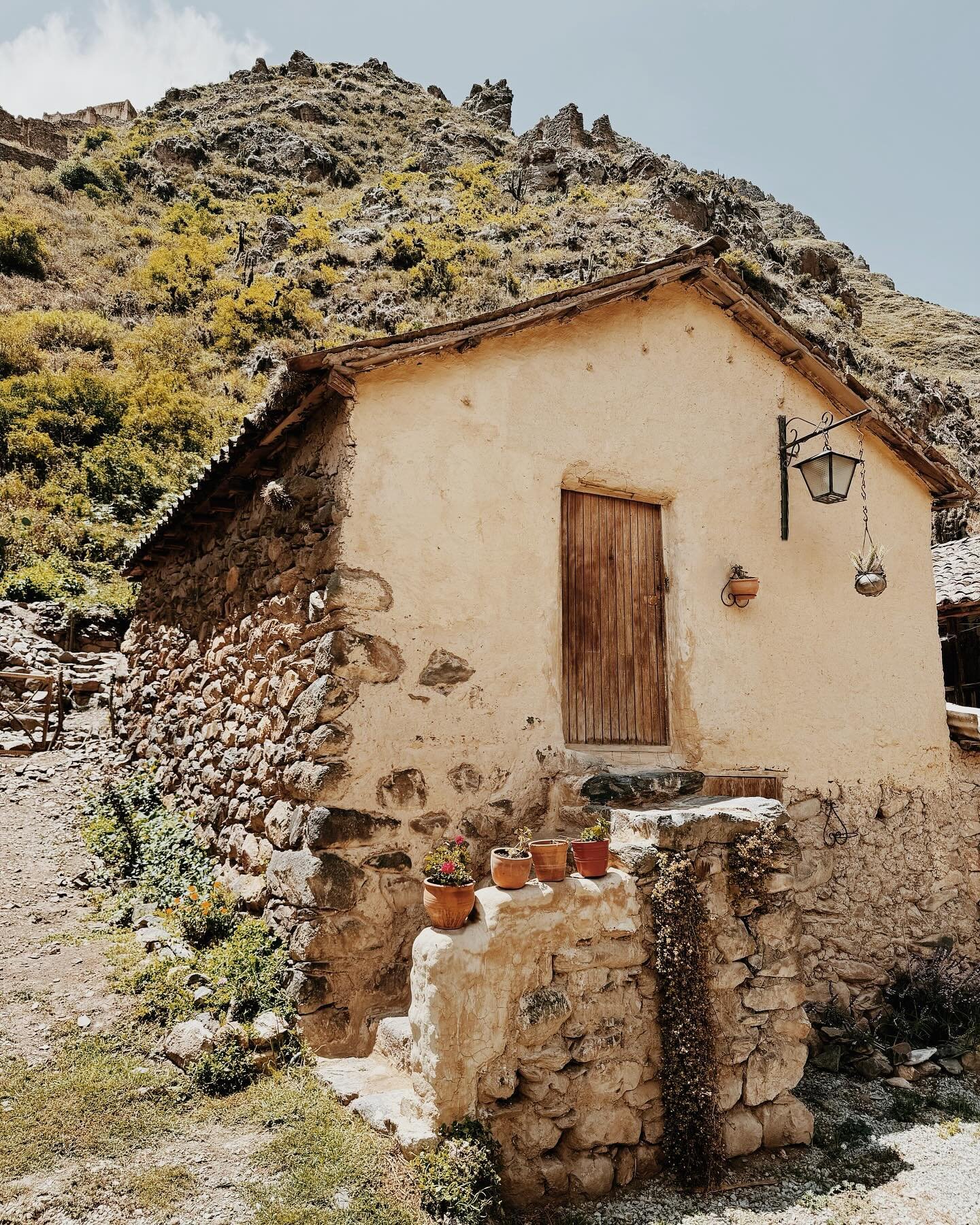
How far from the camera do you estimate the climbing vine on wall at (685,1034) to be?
155 inches

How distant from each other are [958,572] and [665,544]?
673 cm

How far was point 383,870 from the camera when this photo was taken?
15.0ft

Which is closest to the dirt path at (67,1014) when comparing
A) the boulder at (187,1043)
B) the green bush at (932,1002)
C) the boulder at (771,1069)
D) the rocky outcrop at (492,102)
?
the boulder at (187,1043)

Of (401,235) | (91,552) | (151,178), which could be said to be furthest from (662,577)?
(151,178)

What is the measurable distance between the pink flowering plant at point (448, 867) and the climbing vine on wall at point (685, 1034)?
107 centimetres

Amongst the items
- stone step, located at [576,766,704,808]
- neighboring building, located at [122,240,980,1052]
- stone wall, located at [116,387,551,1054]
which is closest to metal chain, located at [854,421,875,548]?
neighboring building, located at [122,240,980,1052]

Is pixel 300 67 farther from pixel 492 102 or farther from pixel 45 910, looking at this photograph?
pixel 45 910

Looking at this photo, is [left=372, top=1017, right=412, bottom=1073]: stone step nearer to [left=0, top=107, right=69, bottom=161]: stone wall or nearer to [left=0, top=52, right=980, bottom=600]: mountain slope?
[left=0, top=52, right=980, bottom=600]: mountain slope

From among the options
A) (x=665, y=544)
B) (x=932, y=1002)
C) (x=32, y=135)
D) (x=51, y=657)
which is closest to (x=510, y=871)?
(x=665, y=544)

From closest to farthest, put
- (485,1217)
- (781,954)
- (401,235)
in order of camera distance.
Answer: (485,1217) < (781,954) < (401,235)

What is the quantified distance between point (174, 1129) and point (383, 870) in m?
1.56

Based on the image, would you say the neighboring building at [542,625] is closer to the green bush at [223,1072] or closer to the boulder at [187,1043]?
the green bush at [223,1072]

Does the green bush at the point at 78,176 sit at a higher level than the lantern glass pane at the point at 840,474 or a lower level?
higher

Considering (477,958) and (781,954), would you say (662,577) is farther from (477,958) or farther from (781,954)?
(477,958)
